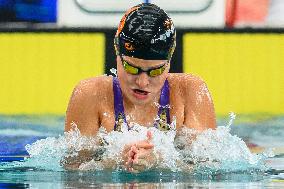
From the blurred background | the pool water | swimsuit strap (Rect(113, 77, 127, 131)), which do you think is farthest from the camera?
the blurred background

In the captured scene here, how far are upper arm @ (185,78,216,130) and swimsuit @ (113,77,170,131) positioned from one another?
0.09 meters

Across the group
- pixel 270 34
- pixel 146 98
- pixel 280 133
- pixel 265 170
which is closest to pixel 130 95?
pixel 146 98

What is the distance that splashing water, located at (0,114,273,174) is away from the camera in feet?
12.3

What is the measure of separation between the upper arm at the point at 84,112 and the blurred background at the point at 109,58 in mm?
2130

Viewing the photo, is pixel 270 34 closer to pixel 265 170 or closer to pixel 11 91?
pixel 11 91

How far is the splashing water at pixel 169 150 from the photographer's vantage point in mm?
3744

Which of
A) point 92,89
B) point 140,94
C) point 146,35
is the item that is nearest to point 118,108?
point 92,89

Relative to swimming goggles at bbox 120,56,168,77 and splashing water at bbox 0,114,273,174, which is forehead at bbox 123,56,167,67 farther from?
splashing water at bbox 0,114,273,174

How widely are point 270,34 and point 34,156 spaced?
2440mm

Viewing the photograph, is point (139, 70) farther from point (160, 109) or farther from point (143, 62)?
point (160, 109)

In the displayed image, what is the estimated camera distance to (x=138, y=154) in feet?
11.2

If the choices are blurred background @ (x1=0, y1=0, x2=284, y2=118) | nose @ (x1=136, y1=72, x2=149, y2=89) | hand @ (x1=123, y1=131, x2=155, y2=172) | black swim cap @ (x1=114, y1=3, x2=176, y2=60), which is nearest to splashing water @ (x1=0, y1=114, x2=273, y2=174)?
hand @ (x1=123, y1=131, x2=155, y2=172)

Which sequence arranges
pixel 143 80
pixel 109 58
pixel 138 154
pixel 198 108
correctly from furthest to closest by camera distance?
pixel 109 58, pixel 198 108, pixel 143 80, pixel 138 154

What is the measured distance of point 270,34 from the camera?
607 cm
